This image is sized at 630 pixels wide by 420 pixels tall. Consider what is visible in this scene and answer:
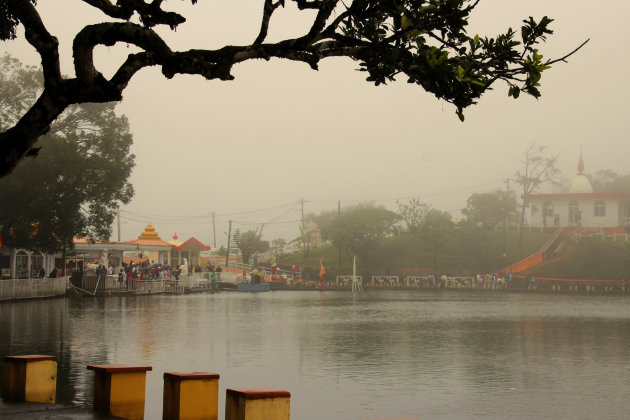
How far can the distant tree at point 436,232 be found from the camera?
77688mm

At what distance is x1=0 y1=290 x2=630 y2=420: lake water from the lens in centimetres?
1170

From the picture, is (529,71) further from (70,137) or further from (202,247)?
(202,247)

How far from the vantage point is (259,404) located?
645 centimetres

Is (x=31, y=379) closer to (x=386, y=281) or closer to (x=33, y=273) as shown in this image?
(x=33, y=273)

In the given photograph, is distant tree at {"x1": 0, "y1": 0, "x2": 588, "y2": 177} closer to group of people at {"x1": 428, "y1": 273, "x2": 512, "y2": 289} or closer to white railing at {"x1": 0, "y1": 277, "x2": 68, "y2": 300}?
white railing at {"x1": 0, "y1": 277, "x2": 68, "y2": 300}

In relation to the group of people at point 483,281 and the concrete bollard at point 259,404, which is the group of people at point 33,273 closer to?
the group of people at point 483,281

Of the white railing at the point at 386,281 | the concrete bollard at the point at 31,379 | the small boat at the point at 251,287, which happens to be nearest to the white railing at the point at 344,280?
the white railing at the point at 386,281

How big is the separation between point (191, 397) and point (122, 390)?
1.03m

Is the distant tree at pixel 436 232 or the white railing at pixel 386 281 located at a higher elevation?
the distant tree at pixel 436 232

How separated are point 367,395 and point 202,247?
60.7m

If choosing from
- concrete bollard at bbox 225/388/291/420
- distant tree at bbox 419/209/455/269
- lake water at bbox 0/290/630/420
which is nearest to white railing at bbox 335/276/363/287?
distant tree at bbox 419/209/455/269

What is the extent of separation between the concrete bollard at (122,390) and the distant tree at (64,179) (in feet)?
107

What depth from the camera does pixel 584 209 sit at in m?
83.9

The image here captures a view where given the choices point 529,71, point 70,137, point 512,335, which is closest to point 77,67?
point 529,71
